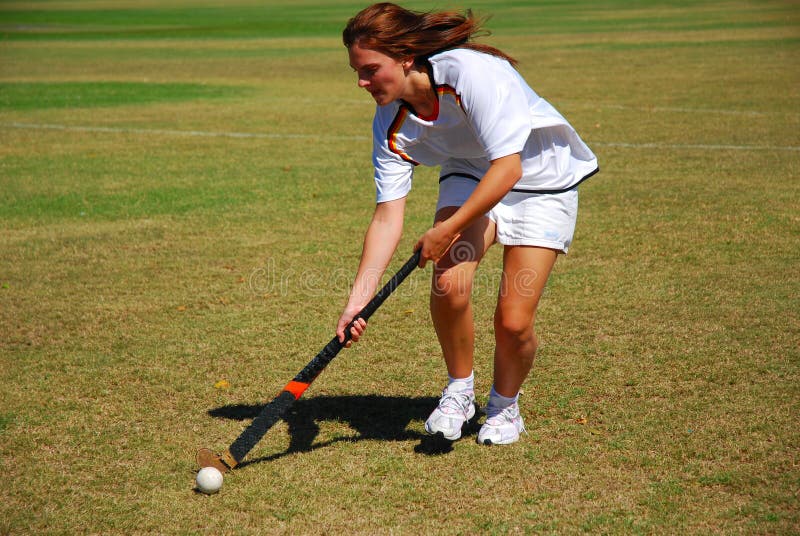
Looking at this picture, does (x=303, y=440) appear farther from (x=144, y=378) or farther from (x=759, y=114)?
(x=759, y=114)

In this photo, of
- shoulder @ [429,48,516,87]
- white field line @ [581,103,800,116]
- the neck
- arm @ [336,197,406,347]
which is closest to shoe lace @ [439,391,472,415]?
arm @ [336,197,406,347]

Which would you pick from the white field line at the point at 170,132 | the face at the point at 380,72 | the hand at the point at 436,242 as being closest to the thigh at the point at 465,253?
the hand at the point at 436,242

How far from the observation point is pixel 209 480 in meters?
4.08

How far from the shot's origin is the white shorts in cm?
438

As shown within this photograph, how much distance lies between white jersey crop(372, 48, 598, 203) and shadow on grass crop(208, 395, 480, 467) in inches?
48.7

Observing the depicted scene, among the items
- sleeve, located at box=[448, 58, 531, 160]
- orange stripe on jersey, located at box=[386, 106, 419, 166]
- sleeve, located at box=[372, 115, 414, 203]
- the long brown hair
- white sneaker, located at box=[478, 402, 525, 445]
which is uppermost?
the long brown hair

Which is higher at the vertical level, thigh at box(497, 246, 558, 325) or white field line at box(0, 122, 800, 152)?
thigh at box(497, 246, 558, 325)

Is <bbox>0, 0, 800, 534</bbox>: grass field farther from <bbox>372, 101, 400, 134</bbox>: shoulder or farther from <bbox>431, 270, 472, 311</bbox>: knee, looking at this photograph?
<bbox>372, 101, 400, 134</bbox>: shoulder

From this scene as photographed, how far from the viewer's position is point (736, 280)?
6.88 meters

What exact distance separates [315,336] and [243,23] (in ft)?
141


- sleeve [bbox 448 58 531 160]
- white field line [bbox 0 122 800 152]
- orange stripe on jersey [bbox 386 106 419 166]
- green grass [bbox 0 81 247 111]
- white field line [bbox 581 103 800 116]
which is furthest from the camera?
green grass [bbox 0 81 247 111]

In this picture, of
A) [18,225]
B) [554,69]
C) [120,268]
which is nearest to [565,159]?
[120,268]

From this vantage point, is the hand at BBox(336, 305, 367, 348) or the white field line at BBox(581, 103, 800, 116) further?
the white field line at BBox(581, 103, 800, 116)

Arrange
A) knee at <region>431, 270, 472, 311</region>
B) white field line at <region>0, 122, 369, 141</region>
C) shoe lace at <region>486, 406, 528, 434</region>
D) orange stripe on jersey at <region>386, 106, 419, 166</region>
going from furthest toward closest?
white field line at <region>0, 122, 369, 141</region>, shoe lace at <region>486, 406, 528, 434</region>, knee at <region>431, 270, 472, 311</region>, orange stripe on jersey at <region>386, 106, 419, 166</region>
